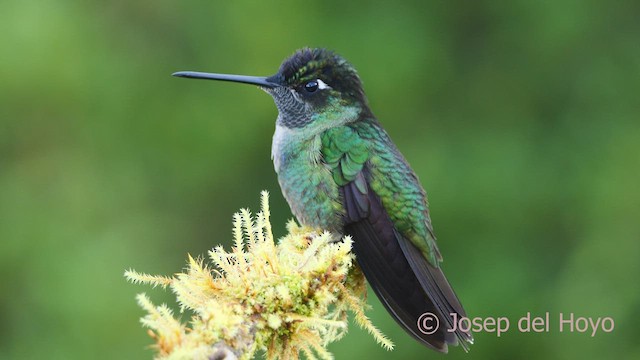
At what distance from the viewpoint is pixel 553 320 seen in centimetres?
592

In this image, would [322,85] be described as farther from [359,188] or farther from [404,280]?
[404,280]

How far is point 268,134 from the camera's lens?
6785 mm

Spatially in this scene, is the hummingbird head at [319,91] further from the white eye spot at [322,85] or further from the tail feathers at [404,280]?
the tail feathers at [404,280]

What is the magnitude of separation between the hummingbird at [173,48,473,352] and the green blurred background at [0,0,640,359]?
98.8 inches

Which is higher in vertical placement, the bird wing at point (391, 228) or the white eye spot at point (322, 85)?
the white eye spot at point (322, 85)

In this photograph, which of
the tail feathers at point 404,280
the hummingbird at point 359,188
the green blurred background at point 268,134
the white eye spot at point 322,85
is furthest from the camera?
the green blurred background at point 268,134

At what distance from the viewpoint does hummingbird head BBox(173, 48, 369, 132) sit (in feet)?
13.1

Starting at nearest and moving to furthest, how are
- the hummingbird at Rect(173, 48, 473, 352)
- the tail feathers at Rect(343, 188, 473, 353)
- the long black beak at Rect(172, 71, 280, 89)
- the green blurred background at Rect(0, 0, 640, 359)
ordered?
the tail feathers at Rect(343, 188, 473, 353) < the hummingbird at Rect(173, 48, 473, 352) < the long black beak at Rect(172, 71, 280, 89) < the green blurred background at Rect(0, 0, 640, 359)

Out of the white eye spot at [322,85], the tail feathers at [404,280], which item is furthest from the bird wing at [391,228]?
the white eye spot at [322,85]

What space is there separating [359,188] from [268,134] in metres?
3.20

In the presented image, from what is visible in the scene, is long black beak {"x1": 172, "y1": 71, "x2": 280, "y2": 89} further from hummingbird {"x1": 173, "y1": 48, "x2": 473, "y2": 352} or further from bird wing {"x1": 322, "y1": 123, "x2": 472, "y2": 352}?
bird wing {"x1": 322, "y1": 123, "x2": 472, "y2": 352}

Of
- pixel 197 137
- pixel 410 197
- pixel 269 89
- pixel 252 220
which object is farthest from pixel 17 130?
pixel 252 220

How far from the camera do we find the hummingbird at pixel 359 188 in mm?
3412

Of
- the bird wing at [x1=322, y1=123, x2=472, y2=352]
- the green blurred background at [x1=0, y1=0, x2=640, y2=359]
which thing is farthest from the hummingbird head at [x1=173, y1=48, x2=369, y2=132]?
the green blurred background at [x1=0, y1=0, x2=640, y2=359]
